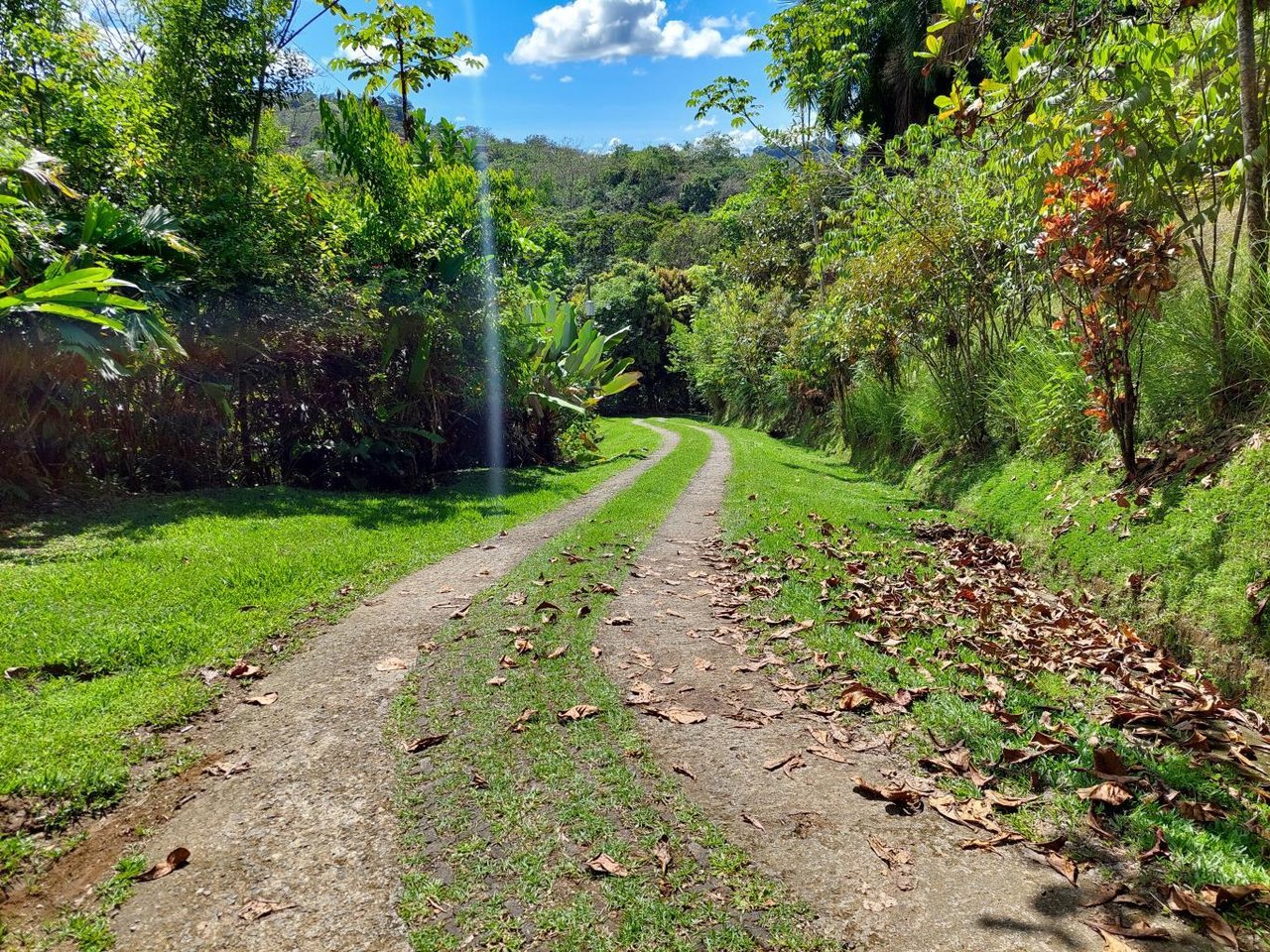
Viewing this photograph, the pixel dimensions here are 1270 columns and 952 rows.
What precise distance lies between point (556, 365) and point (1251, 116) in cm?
1372

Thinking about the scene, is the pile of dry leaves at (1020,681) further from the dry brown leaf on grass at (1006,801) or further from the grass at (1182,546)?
the grass at (1182,546)

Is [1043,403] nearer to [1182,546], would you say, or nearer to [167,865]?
[1182,546]

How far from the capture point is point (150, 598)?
543cm

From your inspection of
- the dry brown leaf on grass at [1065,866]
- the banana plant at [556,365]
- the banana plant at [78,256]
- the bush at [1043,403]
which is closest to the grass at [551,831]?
the dry brown leaf on grass at [1065,866]

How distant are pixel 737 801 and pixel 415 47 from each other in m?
16.2

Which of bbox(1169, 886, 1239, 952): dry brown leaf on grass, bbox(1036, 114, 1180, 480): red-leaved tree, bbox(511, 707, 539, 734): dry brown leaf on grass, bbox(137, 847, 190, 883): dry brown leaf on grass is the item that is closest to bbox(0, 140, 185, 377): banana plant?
bbox(137, 847, 190, 883): dry brown leaf on grass

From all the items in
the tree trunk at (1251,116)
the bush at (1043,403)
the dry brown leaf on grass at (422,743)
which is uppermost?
the tree trunk at (1251,116)

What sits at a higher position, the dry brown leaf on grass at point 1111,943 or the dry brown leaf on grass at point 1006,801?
the dry brown leaf on grass at point 1006,801

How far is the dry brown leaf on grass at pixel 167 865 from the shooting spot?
2756mm

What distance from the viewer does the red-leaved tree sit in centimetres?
585

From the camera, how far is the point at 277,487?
34.5 ft

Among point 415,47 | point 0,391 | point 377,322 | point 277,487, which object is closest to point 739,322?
point 415,47

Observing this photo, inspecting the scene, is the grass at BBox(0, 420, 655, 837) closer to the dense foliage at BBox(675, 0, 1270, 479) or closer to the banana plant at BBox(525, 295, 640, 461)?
the dense foliage at BBox(675, 0, 1270, 479)

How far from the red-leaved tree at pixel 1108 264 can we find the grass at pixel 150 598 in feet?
23.1
